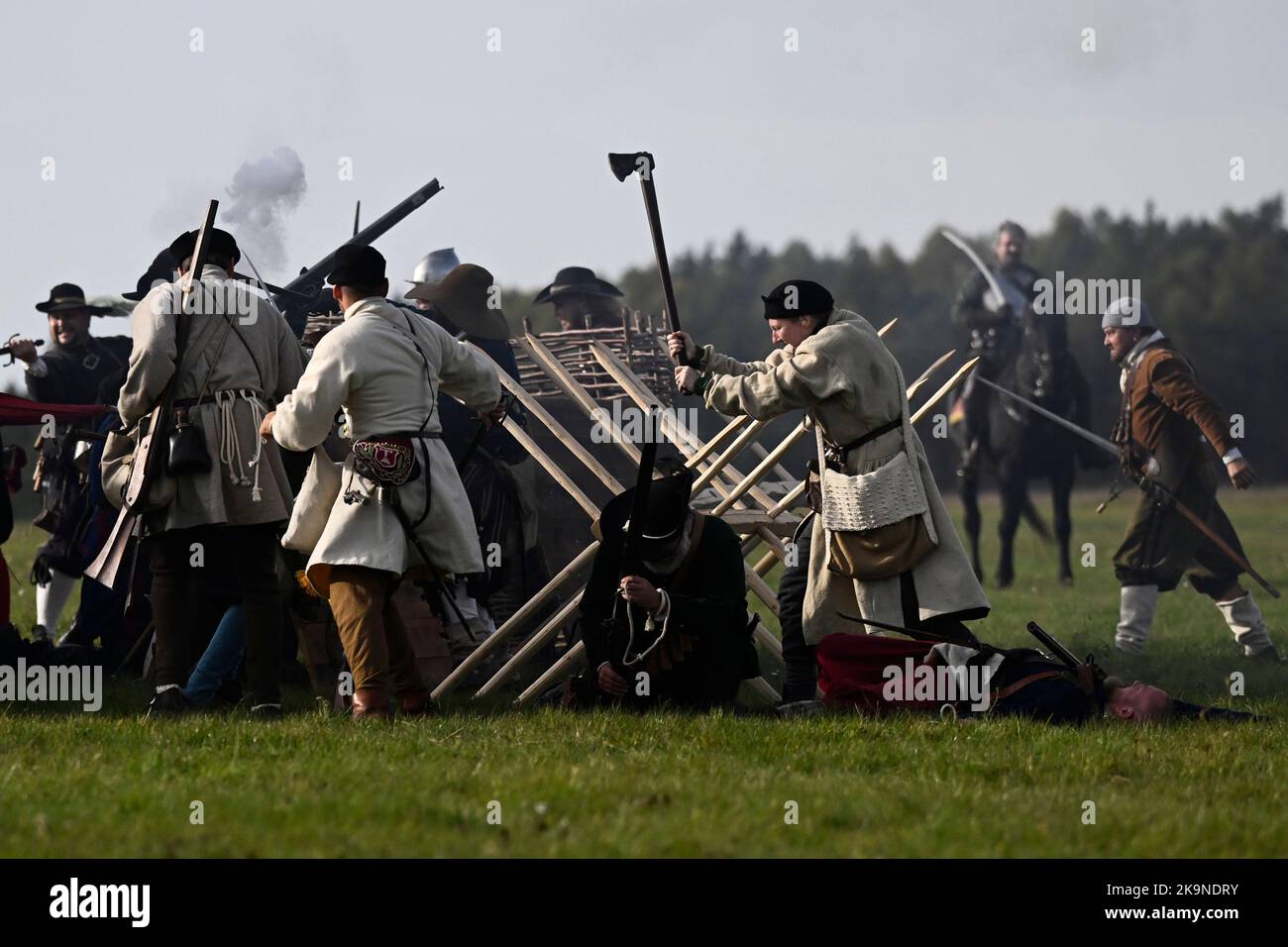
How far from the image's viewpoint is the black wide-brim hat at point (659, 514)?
668 centimetres

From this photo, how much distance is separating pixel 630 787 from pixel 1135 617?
17.4 feet

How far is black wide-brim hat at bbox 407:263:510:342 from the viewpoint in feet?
28.9

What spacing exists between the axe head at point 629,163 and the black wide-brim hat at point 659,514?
108cm

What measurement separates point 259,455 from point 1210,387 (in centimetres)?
4977

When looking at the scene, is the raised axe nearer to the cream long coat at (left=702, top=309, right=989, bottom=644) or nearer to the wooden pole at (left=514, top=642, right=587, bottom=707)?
the cream long coat at (left=702, top=309, right=989, bottom=644)

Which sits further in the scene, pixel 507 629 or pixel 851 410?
pixel 507 629

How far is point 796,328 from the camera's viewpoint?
21.8 ft

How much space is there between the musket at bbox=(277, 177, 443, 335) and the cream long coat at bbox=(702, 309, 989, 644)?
240 centimetres

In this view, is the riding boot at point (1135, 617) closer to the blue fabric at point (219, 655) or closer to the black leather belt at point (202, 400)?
the blue fabric at point (219, 655)

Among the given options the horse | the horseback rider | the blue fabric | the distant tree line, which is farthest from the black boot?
the distant tree line

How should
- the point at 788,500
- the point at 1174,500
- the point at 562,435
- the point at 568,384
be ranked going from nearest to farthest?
the point at 788,500, the point at 562,435, the point at 568,384, the point at 1174,500

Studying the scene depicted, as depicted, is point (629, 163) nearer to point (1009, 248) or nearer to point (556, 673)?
point (556, 673)

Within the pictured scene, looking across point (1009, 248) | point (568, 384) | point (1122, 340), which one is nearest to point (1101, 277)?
point (1009, 248)

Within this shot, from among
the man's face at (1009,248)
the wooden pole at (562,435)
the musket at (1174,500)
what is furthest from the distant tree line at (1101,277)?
the wooden pole at (562,435)
